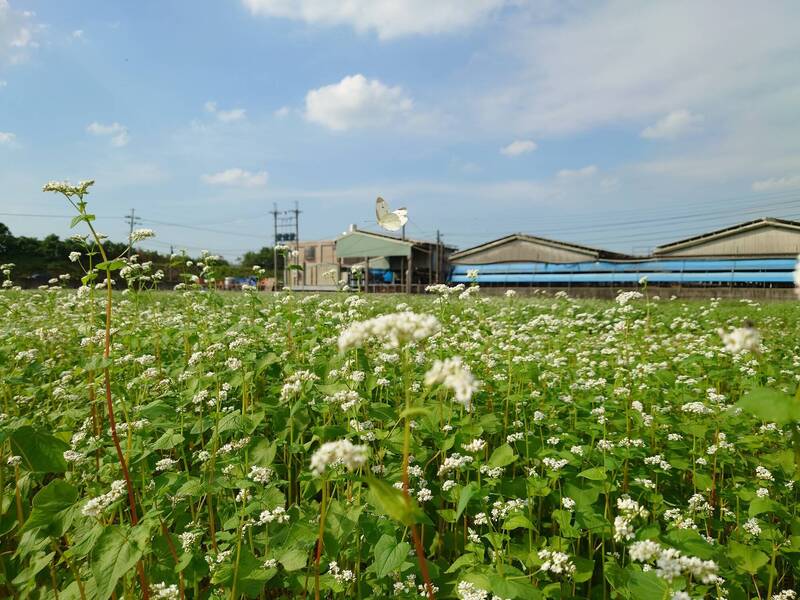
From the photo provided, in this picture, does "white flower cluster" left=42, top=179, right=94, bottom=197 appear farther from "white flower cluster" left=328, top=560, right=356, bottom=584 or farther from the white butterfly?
the white butterfly

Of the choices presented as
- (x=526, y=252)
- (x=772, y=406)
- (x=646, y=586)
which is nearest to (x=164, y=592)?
(x=646, y=586)

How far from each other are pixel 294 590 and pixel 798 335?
1147 cm

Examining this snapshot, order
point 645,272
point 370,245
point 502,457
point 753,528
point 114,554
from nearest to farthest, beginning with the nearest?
1. point 114,554
2. point 753,528
3. point 502,457
4. point 645,272
5. point 370,245

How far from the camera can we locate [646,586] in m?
1.81

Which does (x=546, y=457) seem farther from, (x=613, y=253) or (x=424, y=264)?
(x=424, y=264)

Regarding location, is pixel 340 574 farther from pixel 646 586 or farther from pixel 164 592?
pixel 646 586

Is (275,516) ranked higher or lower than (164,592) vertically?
higher

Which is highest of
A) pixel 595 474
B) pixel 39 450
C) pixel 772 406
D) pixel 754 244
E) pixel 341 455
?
pixel 754 244

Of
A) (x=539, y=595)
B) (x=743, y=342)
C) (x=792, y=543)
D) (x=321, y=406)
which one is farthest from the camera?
(x=321, y=406)

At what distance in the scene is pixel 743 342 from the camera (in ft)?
4.59

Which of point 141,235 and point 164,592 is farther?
point 141,235

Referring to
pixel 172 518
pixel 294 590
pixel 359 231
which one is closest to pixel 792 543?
pixel 294 590

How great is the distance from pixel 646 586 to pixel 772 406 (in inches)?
43.0

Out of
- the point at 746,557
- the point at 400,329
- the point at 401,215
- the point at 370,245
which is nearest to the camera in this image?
the point at 400,329
